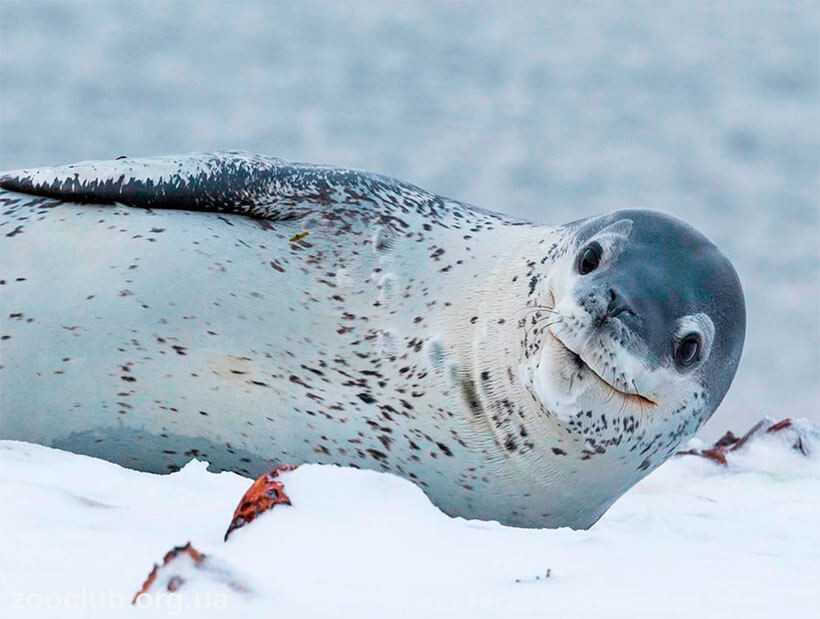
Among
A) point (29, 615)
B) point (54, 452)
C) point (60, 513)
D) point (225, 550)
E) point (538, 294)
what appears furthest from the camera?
point (538, 294)

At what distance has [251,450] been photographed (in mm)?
3846

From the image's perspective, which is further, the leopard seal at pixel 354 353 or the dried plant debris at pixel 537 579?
the leopard seal at pixel 354 353

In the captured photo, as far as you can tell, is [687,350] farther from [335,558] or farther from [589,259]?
[335,558]

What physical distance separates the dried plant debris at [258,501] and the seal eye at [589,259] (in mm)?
1191

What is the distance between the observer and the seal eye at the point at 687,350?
11.8ft

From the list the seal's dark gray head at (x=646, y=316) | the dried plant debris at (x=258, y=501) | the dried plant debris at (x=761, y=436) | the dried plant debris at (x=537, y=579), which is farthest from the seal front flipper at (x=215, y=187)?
the dried plant debris at (x=537, y=579)

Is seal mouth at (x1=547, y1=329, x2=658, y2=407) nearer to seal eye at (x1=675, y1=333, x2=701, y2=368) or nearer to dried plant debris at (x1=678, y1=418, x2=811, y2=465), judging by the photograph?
seal eye at (x1=675, y1=333, x2=701, y2=368)

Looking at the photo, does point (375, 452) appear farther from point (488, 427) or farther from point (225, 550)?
point (225, 550)

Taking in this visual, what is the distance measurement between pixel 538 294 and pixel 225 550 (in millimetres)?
1491

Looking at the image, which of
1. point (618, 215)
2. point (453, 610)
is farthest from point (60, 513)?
point (618, 215)

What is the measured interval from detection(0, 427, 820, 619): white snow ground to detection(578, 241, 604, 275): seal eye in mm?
713

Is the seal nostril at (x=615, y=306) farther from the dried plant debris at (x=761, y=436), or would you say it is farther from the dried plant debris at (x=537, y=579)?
the dried plant debris at (x=761, y=436)

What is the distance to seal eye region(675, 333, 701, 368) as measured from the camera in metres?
3.59

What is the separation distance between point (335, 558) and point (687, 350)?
1.40 metres
